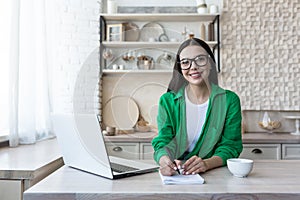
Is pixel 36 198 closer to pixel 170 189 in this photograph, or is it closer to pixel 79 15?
pixel 170 189

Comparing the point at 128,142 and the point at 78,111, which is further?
the point at 128,142

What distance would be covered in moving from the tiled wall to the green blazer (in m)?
1.85

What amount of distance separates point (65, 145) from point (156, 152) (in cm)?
37

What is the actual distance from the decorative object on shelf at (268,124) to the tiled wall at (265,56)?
4.0 inches

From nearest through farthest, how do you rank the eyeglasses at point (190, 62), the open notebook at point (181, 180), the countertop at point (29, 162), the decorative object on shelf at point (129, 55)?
the open notebook at point (181, 180)
the eyeglasses at point (190, 62)
the countertop at point (29, 162)
the decorative object on shelf at point (129, 55)

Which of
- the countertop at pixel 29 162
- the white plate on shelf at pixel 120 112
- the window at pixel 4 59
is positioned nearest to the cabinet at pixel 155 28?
the window at pixel 4 59

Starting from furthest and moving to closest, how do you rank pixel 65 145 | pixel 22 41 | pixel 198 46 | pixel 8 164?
pixel 22 41, pixel 8 164, pixel 198 46, pixel 65 145

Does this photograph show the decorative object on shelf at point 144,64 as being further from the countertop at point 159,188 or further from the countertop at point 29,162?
the countertop at point 159,188

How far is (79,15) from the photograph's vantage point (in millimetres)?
3074

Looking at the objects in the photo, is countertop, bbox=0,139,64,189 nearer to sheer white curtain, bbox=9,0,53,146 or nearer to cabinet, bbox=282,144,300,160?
sheer white curtain, bbox=9,0,53,146

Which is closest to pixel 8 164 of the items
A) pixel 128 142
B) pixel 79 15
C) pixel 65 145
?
pixel 65 145

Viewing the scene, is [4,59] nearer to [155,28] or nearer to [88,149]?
[88,149]

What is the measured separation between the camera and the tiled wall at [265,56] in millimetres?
3217

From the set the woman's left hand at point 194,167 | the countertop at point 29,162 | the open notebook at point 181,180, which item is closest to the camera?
the open notebook at point 181,180
